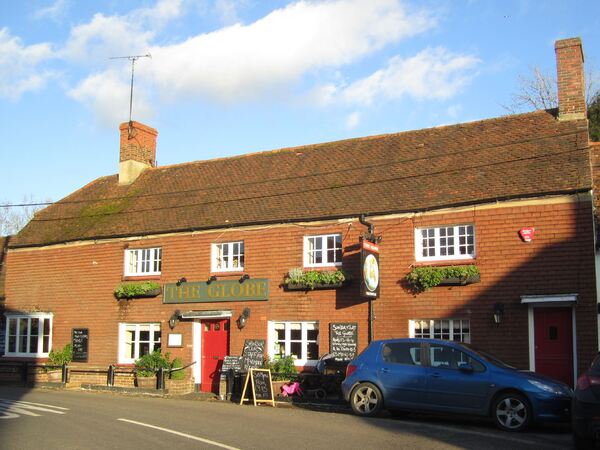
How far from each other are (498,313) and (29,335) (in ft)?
53.6

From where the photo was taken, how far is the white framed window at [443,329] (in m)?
16.4

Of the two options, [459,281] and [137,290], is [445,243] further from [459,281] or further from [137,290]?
[137,290]

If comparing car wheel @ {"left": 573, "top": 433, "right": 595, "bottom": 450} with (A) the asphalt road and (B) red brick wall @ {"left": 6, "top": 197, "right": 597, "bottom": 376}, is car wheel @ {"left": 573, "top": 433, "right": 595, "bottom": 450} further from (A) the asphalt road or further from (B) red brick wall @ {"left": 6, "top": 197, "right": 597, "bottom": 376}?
(B) red brick wall @ {"left": 6, "top": 197, "right": 597, "bottom": 376}

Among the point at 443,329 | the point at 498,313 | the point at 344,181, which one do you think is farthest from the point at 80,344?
the point at 498,313

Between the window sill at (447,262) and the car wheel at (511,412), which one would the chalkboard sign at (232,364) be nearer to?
the window sill at (447,262)

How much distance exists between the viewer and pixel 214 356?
66.4ft

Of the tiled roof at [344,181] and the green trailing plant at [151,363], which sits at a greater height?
the tiled roof at [344,181]

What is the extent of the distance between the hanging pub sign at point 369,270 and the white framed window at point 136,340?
772 centimetres

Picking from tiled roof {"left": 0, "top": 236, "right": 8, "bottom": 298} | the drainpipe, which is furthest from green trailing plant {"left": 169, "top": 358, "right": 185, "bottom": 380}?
tiled roof {"left": 0, "top": 236, "right": 8, "bottom": 298}

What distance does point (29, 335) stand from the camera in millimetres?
23797

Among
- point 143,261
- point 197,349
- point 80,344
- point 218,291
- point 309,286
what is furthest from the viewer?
point 80,344

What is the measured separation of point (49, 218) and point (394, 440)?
1953 cm

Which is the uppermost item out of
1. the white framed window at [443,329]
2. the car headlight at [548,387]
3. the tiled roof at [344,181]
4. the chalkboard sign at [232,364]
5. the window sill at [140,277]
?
the tiled roof at [344,181]

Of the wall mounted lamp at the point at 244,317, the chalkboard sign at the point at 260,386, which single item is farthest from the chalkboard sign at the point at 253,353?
the chalkboard sign at the point at 260,386
